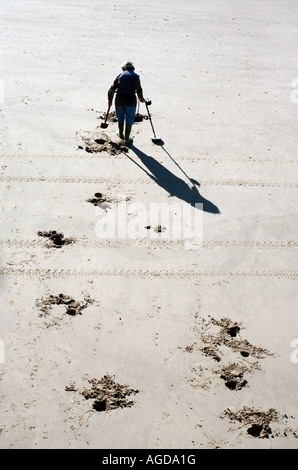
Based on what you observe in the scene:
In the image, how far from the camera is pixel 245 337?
609cm

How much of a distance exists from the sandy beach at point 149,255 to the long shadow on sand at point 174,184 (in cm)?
3

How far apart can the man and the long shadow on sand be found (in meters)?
0.60

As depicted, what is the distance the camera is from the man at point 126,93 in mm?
8922


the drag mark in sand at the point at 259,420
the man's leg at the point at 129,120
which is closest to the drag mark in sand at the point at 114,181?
the man's leg at the point at 129,120

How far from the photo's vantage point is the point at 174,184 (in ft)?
28.3
